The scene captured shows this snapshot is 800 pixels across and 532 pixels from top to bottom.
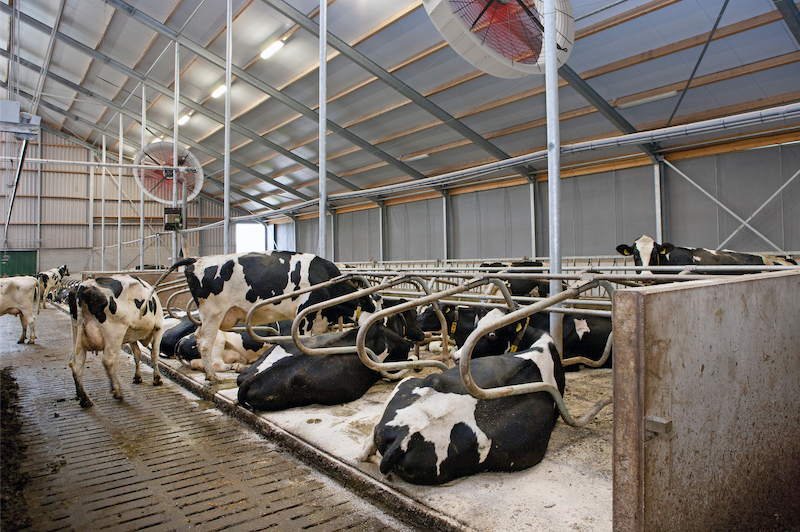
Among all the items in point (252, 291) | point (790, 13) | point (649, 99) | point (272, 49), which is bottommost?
point (252, 291)

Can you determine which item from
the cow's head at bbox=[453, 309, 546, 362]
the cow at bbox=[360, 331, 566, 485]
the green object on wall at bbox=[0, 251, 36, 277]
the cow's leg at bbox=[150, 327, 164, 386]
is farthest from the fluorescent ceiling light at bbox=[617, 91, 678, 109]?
the green object on wall at bbox=[0, 251, 36, 277]

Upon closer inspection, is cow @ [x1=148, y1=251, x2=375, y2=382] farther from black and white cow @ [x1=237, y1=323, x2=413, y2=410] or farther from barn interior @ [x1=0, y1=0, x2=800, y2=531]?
black and white cow @ [x1=237, y1=323, x2=413, y2=410]

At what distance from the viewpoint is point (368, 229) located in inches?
818

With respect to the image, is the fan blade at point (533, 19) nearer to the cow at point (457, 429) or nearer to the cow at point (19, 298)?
the cow at point (457, 429)

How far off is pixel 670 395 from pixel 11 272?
33513 millimetres

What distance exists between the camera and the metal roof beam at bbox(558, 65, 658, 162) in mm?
9727

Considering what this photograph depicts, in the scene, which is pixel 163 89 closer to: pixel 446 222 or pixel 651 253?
pixel 446 222

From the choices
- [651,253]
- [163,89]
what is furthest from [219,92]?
[651,253]

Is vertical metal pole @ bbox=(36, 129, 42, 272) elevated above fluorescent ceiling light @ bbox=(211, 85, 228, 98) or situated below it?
below

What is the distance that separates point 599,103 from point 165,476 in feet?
35.6

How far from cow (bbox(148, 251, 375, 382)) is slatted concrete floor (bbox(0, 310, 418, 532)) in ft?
3.22

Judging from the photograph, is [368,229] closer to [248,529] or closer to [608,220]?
[608,220]

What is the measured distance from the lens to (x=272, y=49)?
12.4m

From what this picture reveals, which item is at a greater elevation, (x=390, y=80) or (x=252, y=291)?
(x=390, y=80)
